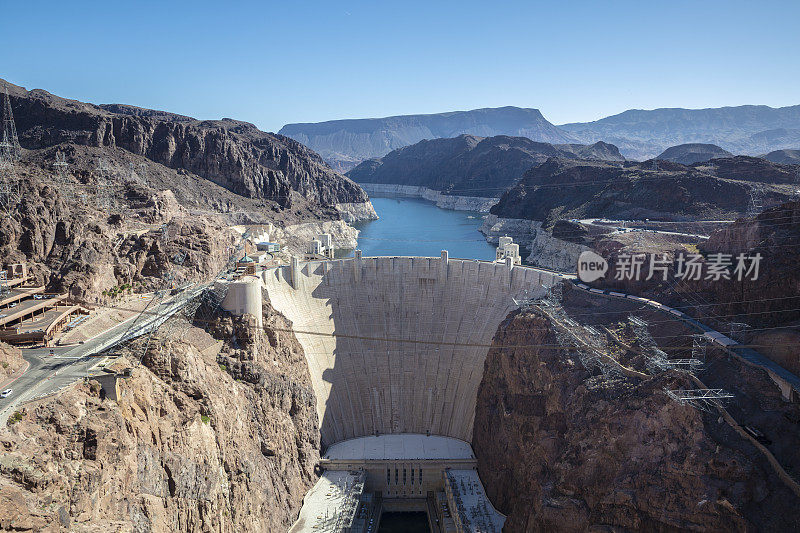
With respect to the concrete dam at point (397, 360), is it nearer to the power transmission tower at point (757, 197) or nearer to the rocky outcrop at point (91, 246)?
the rocky outcrop at point (91, 246)

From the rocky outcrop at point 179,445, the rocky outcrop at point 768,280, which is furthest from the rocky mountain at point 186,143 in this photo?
the rocky outcrop at point 768,280

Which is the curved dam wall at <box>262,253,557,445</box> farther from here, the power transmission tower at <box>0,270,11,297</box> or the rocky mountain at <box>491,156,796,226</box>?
the rocky mountain at <box>491,156,796,226</box>

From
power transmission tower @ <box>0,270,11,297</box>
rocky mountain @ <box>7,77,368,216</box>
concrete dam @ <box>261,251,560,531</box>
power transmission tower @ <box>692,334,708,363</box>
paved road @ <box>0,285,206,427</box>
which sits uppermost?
rocky mountain @ <box>7,77,368,216</box>

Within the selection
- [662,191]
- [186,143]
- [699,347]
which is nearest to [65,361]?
[699,347]

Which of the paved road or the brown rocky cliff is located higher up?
the paved road

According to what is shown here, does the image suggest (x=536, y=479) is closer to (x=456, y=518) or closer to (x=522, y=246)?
(x=456, y=518)

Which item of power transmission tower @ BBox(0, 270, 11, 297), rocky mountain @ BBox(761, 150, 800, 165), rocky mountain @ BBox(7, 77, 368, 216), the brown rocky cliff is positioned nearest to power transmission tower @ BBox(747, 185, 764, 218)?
the brown rocky cliff

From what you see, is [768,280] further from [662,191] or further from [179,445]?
[662,191]
